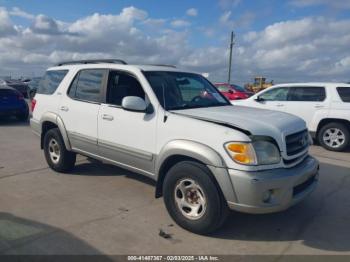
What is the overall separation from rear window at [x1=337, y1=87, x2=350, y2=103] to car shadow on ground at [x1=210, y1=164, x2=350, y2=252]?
4.31 m

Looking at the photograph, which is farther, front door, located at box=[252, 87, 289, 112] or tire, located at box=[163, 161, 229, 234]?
front door, located at box=[252, 87, 289, 112]

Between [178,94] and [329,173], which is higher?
[178,94]

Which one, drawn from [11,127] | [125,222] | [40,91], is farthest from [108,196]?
[11,127]

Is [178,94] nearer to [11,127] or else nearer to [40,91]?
[40,91]

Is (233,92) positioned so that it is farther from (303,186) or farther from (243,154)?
(243,154)

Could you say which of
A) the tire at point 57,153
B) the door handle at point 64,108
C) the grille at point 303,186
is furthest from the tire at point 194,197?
the tire at point 57,153

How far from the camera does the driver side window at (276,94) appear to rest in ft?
31.9

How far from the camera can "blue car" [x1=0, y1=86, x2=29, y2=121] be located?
12.4 metres

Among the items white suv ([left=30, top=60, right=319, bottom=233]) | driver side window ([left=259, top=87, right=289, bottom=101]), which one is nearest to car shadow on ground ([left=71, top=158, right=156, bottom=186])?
white suv ([left=30, top=60, right=319, bottom=233])

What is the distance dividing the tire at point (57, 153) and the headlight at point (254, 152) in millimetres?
3374

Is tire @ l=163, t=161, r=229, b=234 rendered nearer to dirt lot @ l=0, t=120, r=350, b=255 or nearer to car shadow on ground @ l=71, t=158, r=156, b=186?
dirt lot @ l=0, t=120, r=350, b=255

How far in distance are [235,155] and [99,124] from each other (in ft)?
7.58

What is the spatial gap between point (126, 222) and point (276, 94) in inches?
279

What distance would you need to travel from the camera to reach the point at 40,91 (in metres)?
6.54
